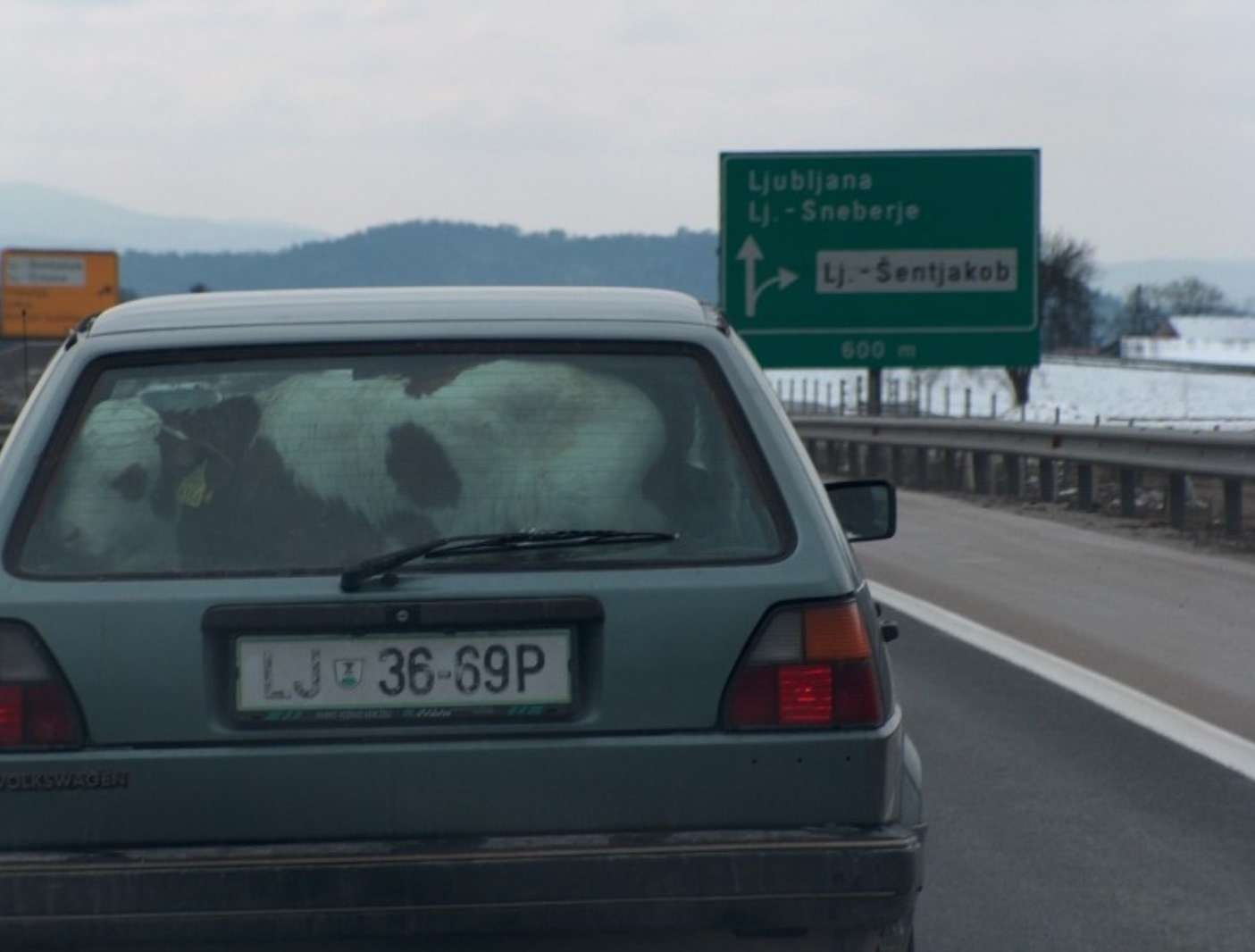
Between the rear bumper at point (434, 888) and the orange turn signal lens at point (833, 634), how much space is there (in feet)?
1.10

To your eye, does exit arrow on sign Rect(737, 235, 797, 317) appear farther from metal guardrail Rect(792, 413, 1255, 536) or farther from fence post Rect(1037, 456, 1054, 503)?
fence post Rect(1037, 456, 1054, 503)

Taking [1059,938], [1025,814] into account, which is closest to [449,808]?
[1059,938]

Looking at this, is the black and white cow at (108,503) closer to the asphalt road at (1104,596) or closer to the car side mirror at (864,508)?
the car side mirror at (864,508)

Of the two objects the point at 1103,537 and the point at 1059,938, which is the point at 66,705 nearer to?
the point at 1059,938

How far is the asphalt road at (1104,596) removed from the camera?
958 centimetres

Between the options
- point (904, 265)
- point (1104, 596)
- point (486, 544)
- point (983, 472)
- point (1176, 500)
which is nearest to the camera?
point (486, 544)

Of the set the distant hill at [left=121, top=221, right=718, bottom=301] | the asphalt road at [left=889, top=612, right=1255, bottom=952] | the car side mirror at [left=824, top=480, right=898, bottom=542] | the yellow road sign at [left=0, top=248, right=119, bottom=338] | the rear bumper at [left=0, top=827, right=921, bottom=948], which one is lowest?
the asphalt road at [left=889, top=612, right=1255, bottom=952]

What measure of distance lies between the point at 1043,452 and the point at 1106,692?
427 inches

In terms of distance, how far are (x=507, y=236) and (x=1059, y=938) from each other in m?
193

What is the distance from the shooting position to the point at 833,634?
13.3 ft

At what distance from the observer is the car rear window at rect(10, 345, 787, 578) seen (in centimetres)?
402

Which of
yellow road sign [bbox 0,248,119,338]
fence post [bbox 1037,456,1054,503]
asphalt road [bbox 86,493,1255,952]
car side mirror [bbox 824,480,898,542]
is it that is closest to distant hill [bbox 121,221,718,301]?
yellow road sign [bbox 0,248,119,338]

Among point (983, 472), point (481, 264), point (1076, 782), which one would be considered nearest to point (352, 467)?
point (1076, 782)

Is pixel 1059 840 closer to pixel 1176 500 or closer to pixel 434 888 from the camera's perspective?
pixel 434 888
